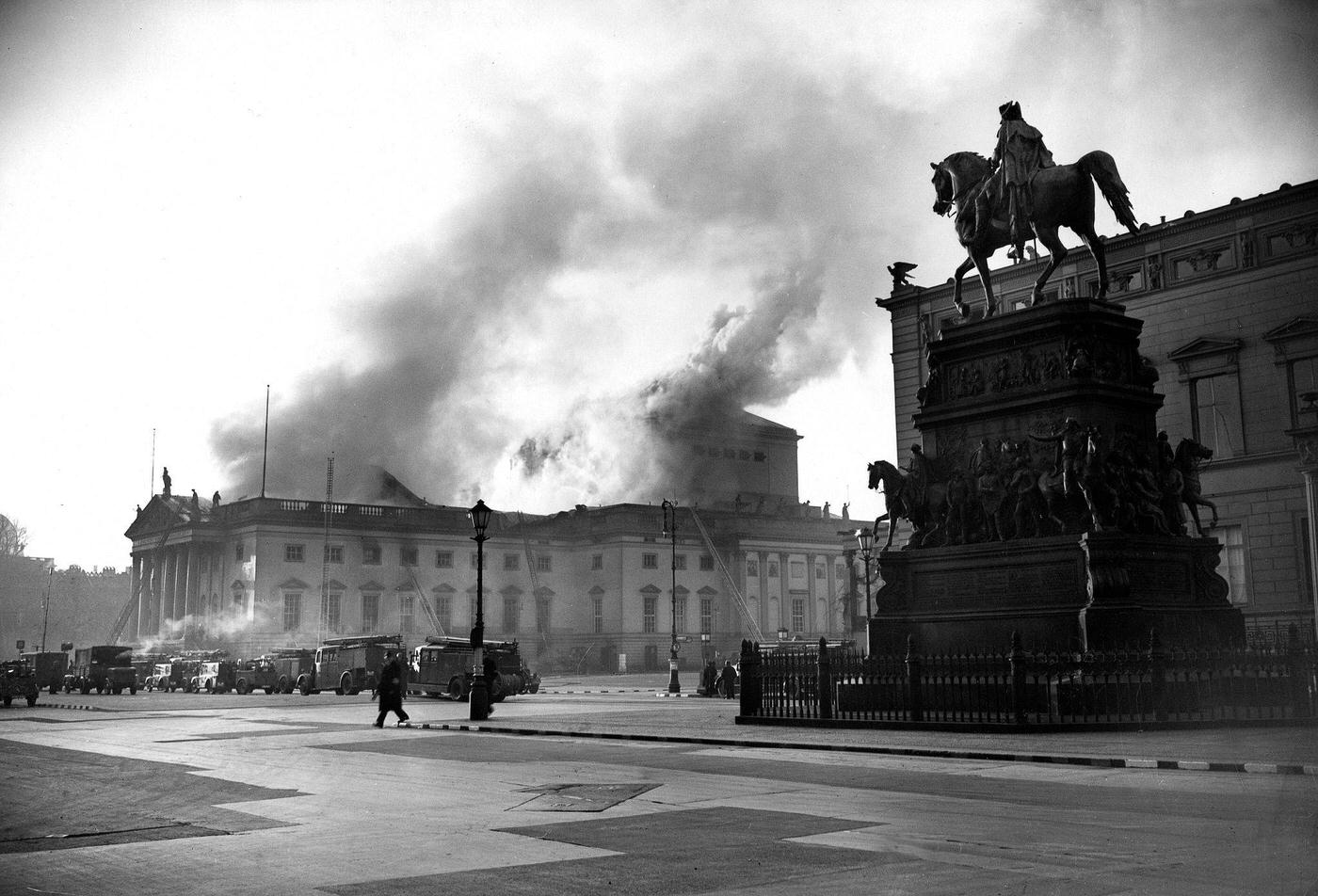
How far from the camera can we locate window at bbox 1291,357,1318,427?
44406 millimetres

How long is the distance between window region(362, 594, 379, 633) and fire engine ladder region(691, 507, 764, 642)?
27.7 metres

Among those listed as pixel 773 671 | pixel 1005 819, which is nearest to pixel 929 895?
pixel 1005 819

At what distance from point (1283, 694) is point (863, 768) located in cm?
829

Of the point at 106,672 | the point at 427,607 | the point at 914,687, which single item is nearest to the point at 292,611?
the point at 427,607

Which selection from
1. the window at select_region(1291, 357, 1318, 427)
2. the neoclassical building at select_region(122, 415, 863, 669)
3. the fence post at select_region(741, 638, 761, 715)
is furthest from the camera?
the neoclassical building at select_region(122, 415, 863, 669)

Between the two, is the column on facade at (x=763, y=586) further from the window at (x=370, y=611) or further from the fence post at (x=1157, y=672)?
the fence post at (x=1157, y=672)

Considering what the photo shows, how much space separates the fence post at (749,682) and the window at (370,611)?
81033 mm

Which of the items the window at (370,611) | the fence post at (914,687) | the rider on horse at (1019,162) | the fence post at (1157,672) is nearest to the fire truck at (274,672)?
the window at (370,611)

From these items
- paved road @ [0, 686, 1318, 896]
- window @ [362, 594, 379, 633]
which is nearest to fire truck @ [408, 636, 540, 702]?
paved road @ [0, 686, 1318, 896]

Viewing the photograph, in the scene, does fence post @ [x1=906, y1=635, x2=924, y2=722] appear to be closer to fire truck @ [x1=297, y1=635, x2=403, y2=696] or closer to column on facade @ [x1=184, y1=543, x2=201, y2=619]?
fire truck @ [x1=297, y1=635, x2=403, y2=696]

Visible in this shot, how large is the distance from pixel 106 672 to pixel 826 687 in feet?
177

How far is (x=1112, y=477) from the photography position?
66.3ft

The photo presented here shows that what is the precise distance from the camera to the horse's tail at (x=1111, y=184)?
2161 centimetres

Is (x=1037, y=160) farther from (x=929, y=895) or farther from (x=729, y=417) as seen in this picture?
(x=729, y=417)
